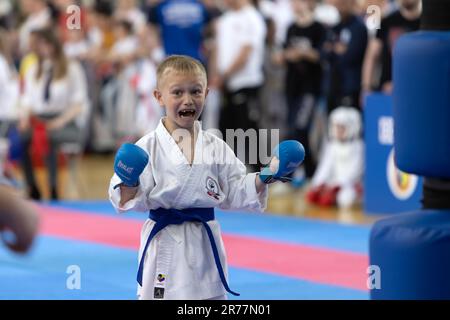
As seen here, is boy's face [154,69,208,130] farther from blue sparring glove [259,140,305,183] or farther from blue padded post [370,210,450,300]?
blue padded post [370,210,450,300]

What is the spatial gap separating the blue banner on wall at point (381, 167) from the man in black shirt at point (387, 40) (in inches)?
9.7

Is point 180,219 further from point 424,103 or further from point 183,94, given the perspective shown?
point 424,103

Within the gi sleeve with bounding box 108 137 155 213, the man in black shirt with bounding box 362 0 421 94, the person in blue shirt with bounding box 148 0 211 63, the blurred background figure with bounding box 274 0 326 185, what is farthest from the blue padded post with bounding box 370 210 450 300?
the blurred background figure with bounding box 274 0 326 185

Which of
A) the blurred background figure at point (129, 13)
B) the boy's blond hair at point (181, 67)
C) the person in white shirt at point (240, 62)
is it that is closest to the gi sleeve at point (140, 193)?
the boy's blond hair at point (181, 67)

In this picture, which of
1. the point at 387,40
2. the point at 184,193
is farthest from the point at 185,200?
the point at 387,40

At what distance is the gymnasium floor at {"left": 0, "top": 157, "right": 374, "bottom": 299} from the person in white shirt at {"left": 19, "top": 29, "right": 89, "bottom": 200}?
87 centimetres

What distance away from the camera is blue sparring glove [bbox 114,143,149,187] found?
372cm

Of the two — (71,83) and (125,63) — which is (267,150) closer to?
(71,83)

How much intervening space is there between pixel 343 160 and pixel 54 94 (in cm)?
327

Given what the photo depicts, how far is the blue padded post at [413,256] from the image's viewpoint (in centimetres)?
423

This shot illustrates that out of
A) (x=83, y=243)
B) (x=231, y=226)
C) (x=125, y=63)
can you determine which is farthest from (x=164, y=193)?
(x=125, y=63)

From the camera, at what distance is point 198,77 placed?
4.04 m

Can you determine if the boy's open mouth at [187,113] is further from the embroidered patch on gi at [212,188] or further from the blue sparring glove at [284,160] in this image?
the blue sparring glove at [284,160]

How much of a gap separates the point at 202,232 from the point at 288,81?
7807mm
